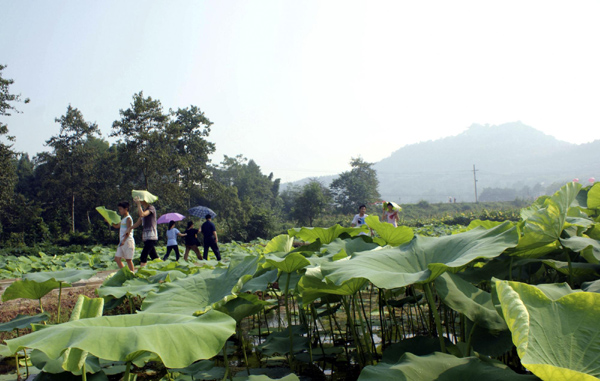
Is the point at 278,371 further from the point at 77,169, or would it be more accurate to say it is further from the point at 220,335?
the point at 77,169

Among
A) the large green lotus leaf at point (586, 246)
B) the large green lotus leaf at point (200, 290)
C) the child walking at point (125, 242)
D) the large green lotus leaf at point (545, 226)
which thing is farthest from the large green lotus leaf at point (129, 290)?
the child walking at point (125, 242)

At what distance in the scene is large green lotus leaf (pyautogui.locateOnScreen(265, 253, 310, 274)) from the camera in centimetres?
163

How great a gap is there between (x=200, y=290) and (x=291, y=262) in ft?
1.61

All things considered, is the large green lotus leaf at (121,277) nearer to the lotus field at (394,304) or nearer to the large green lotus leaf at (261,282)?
the lotus field at (394,304)

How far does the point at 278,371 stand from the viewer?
2.02 metres

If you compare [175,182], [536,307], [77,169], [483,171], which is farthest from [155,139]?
[483,171]

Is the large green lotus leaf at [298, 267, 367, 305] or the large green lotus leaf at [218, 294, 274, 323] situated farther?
the large green lotus leaf at [218, 294, 274, 323]

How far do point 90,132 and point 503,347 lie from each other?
2669 cm

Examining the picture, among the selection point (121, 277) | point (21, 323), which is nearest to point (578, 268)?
point (121, 277)

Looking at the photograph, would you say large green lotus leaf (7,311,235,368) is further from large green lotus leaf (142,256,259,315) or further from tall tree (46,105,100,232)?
tall tree (46,105,100,232)

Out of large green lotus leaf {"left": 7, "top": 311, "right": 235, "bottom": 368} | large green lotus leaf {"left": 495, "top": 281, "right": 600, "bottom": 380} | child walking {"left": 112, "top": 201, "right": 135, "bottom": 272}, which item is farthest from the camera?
child walking {"left": 112, "top": 201, "right": 135, "bottom": 272}

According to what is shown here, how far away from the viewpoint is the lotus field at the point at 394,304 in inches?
29.6

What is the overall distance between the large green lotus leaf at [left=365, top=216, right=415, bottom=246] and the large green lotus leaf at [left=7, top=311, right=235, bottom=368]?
1241 millimetres

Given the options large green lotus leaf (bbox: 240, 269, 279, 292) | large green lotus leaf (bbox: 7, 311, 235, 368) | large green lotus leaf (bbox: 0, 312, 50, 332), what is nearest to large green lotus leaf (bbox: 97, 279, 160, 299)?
large green lotus leaf (bbox: 0, 312, 50, 332)
